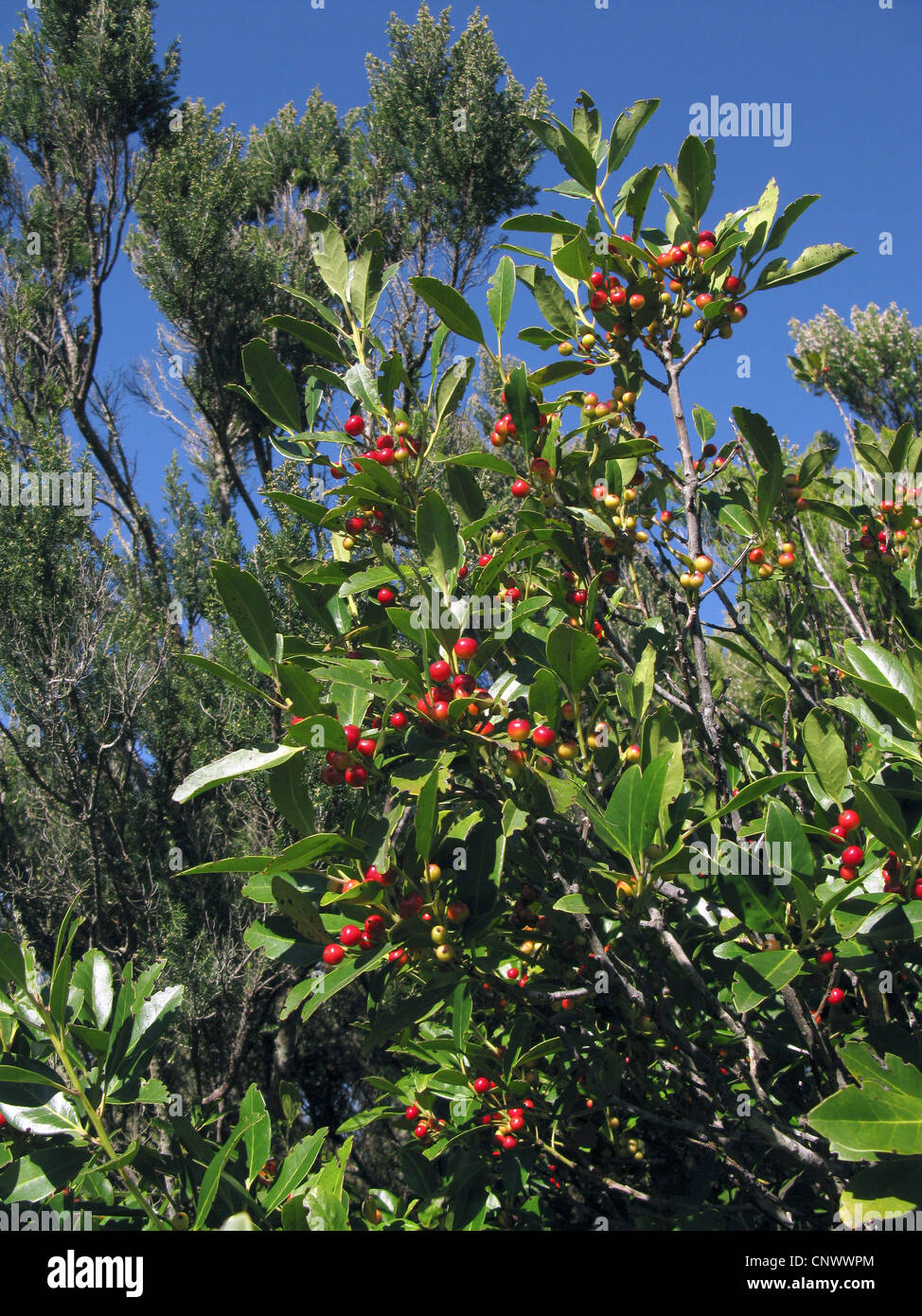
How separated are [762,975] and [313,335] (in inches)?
69.2

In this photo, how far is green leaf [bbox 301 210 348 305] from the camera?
6.92 feet

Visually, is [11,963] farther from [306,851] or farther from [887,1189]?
[887,1189]

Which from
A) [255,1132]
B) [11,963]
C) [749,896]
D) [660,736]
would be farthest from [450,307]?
[255,1132]

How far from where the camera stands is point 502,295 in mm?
2043

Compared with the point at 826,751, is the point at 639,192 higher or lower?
higher

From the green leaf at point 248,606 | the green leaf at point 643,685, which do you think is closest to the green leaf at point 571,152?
the green leaf at point 643,685

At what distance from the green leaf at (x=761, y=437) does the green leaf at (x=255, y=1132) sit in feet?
6.58

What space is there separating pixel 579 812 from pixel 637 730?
0.74 ft

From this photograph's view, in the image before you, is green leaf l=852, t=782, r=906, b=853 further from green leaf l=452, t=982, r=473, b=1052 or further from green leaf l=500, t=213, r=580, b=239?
green leaf l=500, t=213, r=580, b=239

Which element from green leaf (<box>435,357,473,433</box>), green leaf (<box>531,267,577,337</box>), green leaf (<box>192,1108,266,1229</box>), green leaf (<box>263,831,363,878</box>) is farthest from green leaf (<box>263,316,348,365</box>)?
green leaf (<box>192,1108,266,1229</box>)

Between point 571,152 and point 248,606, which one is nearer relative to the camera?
point 248,606

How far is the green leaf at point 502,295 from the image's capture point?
6.67 ft

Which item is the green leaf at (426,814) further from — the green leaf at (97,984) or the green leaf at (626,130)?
the green leaf at (626,130)

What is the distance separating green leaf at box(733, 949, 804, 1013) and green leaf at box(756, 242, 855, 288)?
1.72m
